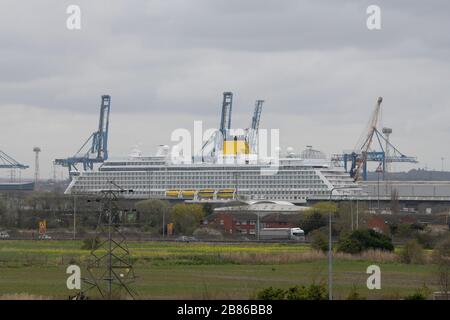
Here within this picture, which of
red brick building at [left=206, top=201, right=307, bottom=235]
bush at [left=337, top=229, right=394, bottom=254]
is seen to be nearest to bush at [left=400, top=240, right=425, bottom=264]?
bush at [left=337, top=229, right=394, bottom=254]

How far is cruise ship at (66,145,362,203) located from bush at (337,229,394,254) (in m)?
61.5

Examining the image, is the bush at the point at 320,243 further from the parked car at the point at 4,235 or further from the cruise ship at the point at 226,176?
the cruise ship at the point at 226,176

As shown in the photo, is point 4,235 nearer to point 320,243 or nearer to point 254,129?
point 320,243

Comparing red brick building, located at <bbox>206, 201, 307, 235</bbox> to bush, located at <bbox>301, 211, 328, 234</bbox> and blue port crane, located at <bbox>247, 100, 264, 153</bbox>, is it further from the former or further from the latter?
blue port crane, located at <bbox>247, 100, 264, 153</bbox>

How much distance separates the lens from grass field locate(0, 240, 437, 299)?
3888 centimetres

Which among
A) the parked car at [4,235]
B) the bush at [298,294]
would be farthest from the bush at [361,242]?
the bush at [298,294]

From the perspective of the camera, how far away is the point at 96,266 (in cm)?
4291

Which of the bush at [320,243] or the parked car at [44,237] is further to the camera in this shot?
the parked car at [44,237]

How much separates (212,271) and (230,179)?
8092 centimetres

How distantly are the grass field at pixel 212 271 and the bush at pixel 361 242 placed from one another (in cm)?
127

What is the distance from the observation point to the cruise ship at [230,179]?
126000 mm
